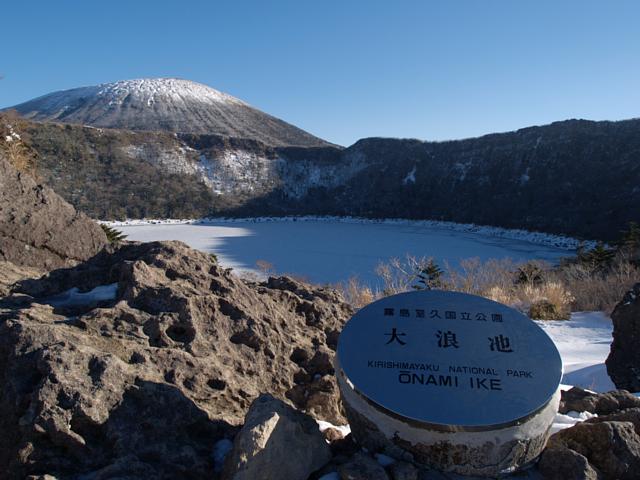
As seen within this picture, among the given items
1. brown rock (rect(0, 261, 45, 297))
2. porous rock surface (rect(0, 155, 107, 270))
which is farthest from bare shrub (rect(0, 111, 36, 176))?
brown rock (rect(0, 261, 45, 297))

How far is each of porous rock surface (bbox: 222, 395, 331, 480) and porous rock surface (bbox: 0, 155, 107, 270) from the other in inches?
144

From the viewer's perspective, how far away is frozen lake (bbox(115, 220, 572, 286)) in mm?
15484

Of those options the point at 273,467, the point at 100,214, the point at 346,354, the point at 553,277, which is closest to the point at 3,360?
the point at 273,467

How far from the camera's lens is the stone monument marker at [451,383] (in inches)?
74.4

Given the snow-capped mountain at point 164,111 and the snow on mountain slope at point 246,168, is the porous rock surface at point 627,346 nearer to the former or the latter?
the snow on mountain slope at point 246,168

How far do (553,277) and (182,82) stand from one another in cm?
7460

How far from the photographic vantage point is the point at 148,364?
7.36 feet

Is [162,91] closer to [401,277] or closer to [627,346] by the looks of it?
[401,277]

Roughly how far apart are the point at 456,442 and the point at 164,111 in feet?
220

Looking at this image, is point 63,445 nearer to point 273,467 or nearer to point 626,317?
point 273,467

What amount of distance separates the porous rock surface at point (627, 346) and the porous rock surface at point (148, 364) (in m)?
2.45

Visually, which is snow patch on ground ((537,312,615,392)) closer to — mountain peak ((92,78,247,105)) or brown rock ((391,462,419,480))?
brown rock ((391,462,419,480))

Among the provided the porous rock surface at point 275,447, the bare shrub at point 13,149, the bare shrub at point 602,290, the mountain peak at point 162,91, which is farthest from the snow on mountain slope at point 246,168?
the porous rock surface at point 275,447

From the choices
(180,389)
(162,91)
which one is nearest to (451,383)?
(180,389)
